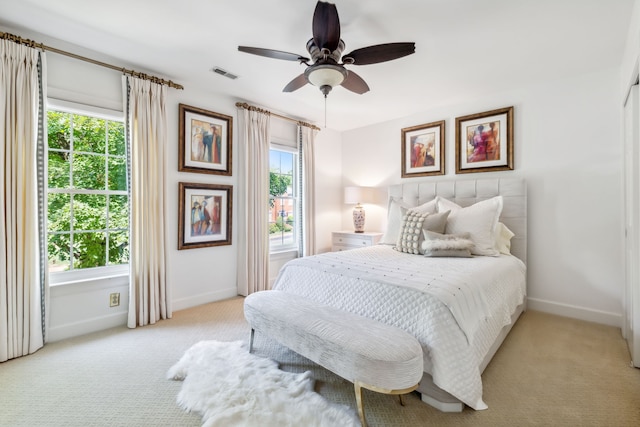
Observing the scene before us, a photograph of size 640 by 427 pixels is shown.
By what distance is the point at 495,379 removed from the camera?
2.00 meters

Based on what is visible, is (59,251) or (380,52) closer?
(380,52)

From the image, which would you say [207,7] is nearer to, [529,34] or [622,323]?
[529,34]

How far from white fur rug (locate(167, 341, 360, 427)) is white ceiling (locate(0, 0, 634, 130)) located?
8.14 feet

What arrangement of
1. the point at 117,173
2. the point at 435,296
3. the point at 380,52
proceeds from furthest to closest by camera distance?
the point at 117,173, the point at 380,52, the point at 435,296

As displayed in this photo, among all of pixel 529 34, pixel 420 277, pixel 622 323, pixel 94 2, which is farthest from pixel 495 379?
pixel 94 2

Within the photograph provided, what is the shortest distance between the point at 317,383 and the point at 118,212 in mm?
2519

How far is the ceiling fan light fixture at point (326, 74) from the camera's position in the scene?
6.55 ft

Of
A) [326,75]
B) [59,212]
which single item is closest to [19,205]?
[59,212]

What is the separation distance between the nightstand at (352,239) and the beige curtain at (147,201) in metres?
2.47

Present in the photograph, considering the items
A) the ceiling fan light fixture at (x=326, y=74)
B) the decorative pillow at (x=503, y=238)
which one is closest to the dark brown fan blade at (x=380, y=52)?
the ceiling fan light fixture at (x=326, y=74)

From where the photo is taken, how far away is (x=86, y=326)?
8.85 feet

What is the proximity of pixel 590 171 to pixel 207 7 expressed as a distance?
12.3 feet

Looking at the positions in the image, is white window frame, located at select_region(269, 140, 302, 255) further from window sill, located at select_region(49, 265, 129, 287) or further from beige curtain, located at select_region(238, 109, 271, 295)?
window sill, located at select_region(49, 265, 129, 287)

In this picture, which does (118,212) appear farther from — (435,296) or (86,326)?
(435,296)
